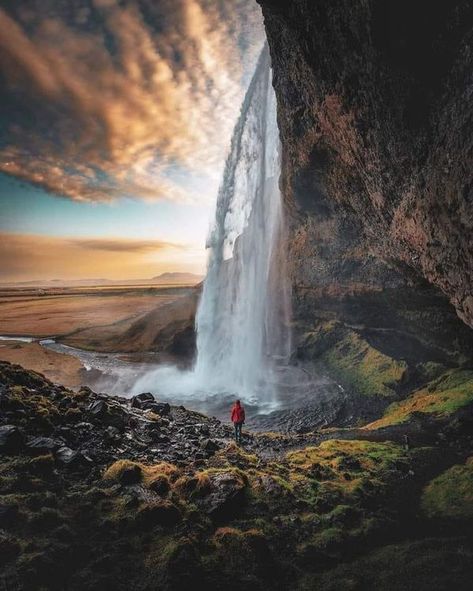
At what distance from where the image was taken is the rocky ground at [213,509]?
778cm

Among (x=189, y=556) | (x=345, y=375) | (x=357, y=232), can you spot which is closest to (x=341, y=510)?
(x=189, y=556)

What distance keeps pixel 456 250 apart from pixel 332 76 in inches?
327

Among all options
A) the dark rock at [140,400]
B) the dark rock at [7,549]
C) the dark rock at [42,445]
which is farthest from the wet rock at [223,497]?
the dark rock at [140,400]

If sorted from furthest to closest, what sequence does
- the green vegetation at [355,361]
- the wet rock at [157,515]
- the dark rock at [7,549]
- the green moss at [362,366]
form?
the green vegetation at [355,361], the green moss at [362,366], the wet rock at [157,515], the dark rock at [7,549]

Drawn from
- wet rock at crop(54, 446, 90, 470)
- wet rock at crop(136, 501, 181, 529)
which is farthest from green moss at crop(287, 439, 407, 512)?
wet rock at crop(54, 446, 90, 470)

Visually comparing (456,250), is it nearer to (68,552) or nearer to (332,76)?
(332,76)

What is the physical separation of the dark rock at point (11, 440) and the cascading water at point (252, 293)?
2212 centimetres

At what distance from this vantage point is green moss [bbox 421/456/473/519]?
1015 centimetres

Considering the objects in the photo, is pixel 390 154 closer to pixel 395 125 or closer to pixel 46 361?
pixel 395 125

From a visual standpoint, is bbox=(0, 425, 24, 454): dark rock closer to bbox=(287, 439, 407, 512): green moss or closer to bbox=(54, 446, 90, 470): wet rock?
bbox=(54, 446, 90, 470): wet rock

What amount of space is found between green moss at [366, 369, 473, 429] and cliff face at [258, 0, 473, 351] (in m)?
2.18

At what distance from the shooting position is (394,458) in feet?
45.8

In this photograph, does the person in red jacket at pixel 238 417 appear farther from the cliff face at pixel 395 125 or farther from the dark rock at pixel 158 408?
the cliff face at pixel 395 125

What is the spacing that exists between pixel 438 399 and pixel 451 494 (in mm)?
10672
